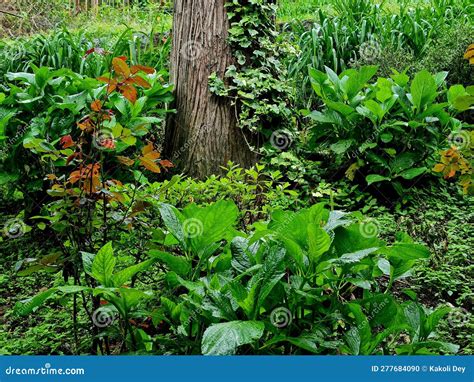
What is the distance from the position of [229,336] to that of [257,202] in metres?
2.75

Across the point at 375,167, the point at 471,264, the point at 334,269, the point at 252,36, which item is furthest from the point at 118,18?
the point at 334,269

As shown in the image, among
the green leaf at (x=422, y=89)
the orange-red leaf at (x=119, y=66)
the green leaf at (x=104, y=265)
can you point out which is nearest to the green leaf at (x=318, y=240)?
the green leaf at (x=104, y=265)

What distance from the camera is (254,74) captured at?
537 centimetres

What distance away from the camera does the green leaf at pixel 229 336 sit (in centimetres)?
199

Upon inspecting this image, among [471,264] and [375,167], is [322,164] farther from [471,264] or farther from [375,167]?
[471,264]

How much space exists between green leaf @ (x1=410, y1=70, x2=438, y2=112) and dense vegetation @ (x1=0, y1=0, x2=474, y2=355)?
0.05 ft

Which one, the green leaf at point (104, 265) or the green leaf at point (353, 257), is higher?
the green leaf at point (353, 257)

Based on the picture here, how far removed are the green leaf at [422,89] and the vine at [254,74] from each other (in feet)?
3.39

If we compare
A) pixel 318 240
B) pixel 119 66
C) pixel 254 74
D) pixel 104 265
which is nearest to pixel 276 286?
pixel 318 240

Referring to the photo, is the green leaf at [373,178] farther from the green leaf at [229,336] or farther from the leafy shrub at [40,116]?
the green leaf at [229,336]

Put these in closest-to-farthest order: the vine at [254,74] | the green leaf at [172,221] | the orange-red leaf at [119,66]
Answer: the green leaf at [172,221], the orange-red leaf at [119,66], the vine at [254,74]

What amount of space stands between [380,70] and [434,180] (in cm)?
215

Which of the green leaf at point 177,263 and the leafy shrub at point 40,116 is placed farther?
the leafy shrub at point 40,116

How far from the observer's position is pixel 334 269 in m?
2.58
